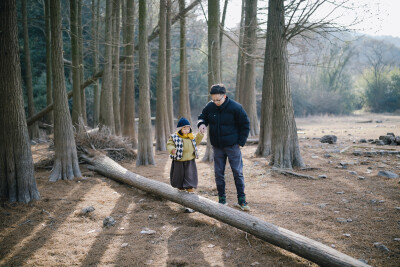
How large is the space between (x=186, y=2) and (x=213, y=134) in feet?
42.5

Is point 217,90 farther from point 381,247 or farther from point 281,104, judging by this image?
point 281,104

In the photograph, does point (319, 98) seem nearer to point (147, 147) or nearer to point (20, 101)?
point (147, 147)

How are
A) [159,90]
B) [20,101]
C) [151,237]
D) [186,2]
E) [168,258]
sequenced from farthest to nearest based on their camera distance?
1. [186,2]
2. [159,90]
3. [20,101]
4. [151,237]
5. [168,258]

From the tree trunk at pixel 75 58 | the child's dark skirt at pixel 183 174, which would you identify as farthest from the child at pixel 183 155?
the tree trunk at pixel 75 58

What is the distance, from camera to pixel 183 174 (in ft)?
17.5

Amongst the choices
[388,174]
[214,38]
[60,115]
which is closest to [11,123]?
[60,115]

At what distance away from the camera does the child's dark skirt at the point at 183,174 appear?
5.30 meters

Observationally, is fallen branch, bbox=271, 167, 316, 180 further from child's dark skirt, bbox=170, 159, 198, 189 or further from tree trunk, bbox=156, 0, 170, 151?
tree trunk, bbox=156, 0, 170, 151

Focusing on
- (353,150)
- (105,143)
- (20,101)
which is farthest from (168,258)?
(353,150)

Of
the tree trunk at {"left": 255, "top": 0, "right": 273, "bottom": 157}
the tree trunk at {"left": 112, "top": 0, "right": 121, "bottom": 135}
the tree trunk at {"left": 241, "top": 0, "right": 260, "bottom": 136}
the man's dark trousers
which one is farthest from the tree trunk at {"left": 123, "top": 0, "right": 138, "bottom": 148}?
the man's dark trousers

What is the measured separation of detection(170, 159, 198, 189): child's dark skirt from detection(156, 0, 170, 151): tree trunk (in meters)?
8.27

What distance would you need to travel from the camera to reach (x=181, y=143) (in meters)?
5.23

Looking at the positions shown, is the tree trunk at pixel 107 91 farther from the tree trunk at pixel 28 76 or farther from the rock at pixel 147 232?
the rock at pixel 147 232

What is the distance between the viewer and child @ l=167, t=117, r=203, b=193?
17.1 feet
